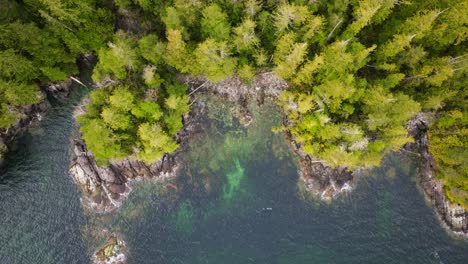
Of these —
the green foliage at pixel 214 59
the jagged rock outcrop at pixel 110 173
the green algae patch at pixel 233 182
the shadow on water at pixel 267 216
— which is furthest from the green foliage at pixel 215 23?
the green algae patch at pixel 233 182

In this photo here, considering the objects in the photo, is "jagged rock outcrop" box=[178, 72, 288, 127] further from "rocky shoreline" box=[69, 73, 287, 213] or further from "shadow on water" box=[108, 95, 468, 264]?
"shadow on water" box=[108, 95, 468, 264]

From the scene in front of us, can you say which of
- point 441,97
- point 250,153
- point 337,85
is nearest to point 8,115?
point 250,153

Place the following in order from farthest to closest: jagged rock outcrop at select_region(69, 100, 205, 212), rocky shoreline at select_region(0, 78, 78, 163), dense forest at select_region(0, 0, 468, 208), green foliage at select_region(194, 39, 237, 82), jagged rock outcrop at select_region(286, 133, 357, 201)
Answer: jagged rock outcrop at select_region(286, 133, 357, 201) < rocky shoreline at select_region(0, 78, 78, 163) < jagged rock outcrop at select_region(69, 100, 205, 212) < green foliage at select_region(194, 39, 237, 82) < dense forest at select_region(0, 0, 468, 208)

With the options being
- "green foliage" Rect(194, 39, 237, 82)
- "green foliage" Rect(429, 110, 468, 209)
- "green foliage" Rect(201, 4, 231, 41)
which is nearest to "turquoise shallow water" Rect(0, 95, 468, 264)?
"green foliage" Rect(429, 110, 468, 209)

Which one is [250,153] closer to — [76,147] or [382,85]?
[382,85]

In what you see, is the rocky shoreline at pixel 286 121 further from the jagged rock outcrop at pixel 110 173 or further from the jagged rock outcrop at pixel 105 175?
the jagged rock outcrop at pixel 105 175
